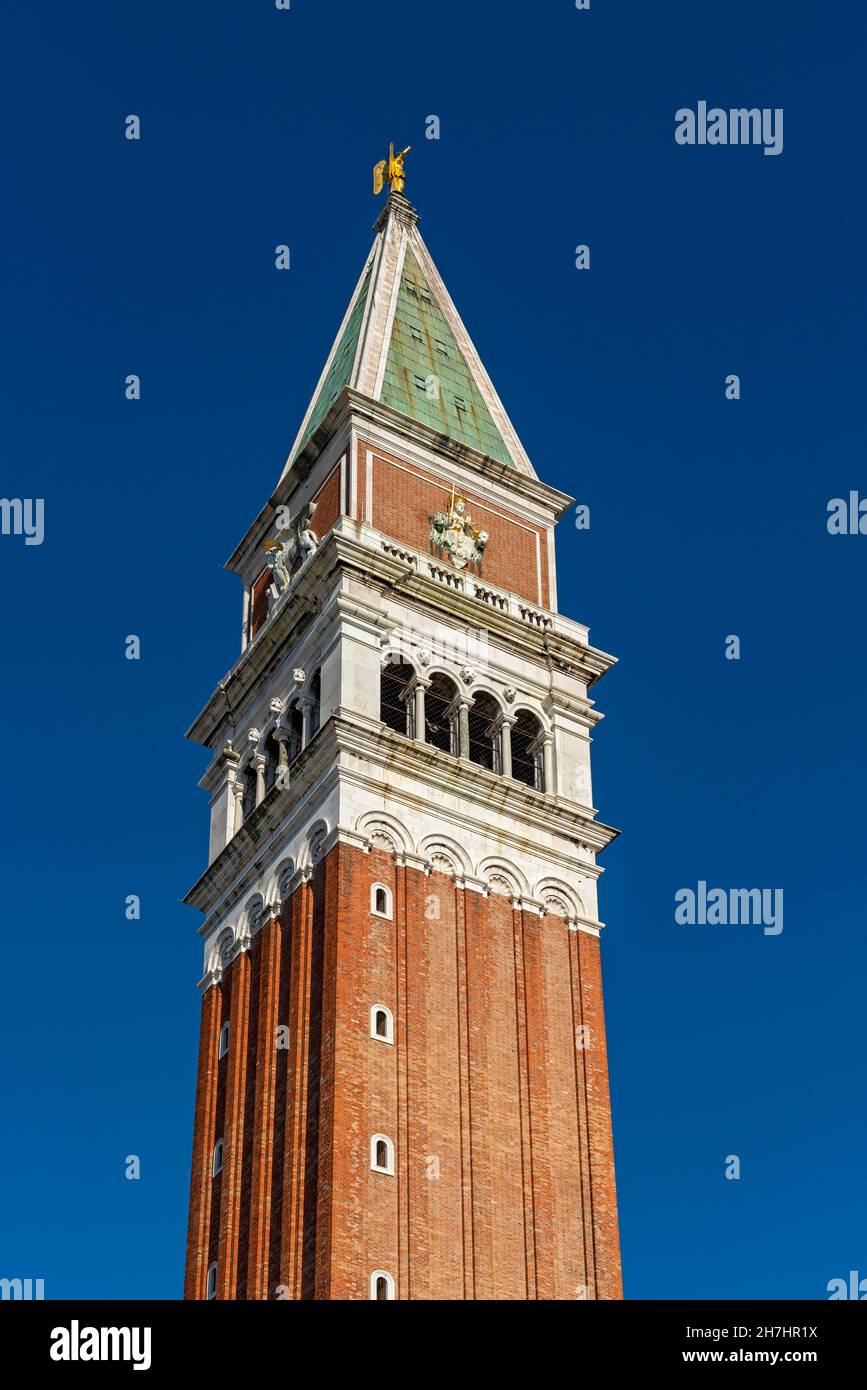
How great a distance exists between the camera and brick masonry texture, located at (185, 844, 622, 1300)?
64500 mm

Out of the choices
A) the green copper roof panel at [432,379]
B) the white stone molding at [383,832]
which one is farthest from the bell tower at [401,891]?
the green copper roof panel at [432,379]

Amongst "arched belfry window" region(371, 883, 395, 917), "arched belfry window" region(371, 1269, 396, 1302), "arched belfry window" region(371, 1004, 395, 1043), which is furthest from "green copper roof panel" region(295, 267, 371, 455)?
"arched belfry window" region(371, 1269, 396, 1302)

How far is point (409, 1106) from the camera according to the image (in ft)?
219

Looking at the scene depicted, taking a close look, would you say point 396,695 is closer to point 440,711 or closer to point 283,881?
point 440,711

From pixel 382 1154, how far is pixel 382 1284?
162 inches

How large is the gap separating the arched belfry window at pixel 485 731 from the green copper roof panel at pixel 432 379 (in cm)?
1290

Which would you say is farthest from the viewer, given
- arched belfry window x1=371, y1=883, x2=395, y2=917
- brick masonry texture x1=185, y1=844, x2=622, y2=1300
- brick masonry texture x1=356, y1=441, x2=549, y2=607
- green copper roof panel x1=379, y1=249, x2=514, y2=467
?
green copper roof panel x1=379, y1=249, x2=514, y2=467

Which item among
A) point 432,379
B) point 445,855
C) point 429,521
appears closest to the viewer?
point 445,855

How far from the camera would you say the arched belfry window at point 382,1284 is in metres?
62.5

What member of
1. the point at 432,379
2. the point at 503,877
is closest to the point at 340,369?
the point at 432,379

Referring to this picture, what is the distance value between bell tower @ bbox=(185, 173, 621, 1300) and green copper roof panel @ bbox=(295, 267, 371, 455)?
50 centimetres

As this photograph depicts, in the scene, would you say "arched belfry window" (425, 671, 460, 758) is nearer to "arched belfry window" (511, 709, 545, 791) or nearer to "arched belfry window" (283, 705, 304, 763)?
"arched belfry window" (511, 709, 545, 791)

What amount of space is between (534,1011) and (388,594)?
644 inches

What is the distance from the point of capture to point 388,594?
78938 mm
